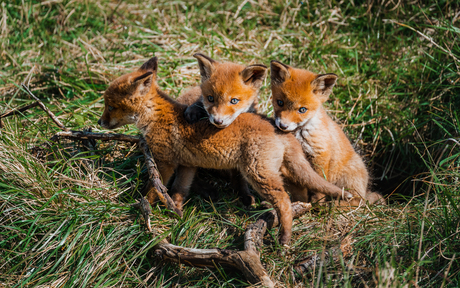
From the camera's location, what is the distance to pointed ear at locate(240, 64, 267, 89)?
170 inches

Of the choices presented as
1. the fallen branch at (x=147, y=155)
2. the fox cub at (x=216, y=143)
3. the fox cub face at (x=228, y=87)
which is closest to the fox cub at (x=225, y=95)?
the fox cub face at (x=228, y=87)

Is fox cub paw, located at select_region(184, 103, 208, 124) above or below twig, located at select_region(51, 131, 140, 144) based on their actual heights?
above

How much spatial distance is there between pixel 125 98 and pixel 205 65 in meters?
1.04

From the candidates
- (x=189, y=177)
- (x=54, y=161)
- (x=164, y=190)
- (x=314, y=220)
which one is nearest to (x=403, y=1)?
(x=314, y=220)

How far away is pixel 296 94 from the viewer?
4.31 m

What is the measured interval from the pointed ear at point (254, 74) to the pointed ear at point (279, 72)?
0.13 meters

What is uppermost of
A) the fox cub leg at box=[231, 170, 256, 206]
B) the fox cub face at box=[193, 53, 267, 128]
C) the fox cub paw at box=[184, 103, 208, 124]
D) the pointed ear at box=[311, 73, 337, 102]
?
the pointed ear at box=[311, 73, 337, 102]

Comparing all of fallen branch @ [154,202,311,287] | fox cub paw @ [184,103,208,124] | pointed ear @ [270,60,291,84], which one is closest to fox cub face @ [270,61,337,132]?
pointed ear @ [270,60,291,84]

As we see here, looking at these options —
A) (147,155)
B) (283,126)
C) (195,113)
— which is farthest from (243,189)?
(147,155)

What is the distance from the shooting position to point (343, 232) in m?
3.81

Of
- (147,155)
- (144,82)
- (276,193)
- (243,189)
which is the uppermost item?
(144,82)

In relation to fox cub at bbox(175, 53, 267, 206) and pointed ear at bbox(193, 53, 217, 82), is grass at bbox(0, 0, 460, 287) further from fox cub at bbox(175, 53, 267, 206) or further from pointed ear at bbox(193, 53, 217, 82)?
pointed ear at bbox(193, 53, 217, 82)

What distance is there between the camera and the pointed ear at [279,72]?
433 cm

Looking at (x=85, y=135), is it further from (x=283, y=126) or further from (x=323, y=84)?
(x=323, y=84)
